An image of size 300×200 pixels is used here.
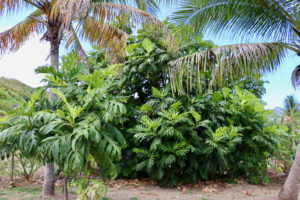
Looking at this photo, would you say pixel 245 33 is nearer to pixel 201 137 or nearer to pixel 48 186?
pixel 201 137

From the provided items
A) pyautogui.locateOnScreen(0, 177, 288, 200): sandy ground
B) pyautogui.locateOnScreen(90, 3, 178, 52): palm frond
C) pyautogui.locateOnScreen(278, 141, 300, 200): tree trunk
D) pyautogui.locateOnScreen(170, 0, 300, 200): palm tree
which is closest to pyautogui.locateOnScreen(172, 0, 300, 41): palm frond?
pyautogui.locateOnScreen(170, 0, 300, 200): palm tree

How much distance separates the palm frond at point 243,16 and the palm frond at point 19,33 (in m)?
3.53

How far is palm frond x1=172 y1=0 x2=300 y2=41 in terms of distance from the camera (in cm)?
526

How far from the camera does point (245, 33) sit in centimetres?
581

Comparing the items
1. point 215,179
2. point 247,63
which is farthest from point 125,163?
point 247,63

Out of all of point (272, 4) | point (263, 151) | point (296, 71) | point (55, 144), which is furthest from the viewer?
point (263, 151)

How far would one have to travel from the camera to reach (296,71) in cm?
561

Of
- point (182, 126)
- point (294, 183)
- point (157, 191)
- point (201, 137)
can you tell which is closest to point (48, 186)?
Answer: point (157, 191)

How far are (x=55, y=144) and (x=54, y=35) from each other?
3096 mm

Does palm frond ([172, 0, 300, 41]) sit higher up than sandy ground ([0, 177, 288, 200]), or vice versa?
palm frond ([172, 0, 300, 41])

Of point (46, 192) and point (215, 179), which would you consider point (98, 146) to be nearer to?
point (46, 192)

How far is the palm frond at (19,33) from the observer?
19.7 ft

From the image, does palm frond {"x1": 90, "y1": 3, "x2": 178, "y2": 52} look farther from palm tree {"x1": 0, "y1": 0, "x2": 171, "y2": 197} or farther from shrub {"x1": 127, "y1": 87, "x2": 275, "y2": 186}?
shrub {"x1": 127, "y1": 87, "x2": 275, "y2": 186}

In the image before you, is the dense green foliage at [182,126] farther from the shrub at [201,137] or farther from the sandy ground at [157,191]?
the sandy ground at [157,191]
